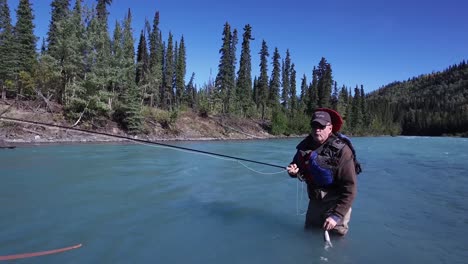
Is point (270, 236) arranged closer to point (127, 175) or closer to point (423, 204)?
point (423, 204)

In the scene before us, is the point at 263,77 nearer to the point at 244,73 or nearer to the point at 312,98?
the point at 244,73

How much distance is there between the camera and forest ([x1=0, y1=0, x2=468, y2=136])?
3809 cm

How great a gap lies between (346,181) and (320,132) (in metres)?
0.80

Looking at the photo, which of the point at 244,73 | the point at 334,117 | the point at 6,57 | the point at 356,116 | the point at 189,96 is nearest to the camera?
the point at 334,117

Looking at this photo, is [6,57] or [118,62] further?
[118,62]

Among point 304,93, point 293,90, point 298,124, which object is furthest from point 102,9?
point 304,93

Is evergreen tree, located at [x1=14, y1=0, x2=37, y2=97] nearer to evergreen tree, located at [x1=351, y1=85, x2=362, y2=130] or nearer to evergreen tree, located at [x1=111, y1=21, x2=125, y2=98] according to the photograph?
evergreen tree, located at [x1=111, y1=21, x2=125, y2=98]

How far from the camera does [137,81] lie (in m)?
61.1

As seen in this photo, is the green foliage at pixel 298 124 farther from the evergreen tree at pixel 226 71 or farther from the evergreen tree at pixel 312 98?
the evergreen tree at pixel 226 71

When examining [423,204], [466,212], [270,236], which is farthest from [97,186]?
[466,212]

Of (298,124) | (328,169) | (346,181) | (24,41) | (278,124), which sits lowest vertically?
(346,181)

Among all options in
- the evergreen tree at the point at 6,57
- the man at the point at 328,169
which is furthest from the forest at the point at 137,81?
the man at the point at 328,169

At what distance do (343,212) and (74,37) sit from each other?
39.0 meters

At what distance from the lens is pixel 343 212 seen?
4723 millimetres
